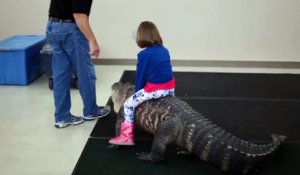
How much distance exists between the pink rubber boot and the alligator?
0.07 metres

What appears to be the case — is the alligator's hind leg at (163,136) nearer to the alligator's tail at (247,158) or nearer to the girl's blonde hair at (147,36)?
the alligator's tail at (247,158)

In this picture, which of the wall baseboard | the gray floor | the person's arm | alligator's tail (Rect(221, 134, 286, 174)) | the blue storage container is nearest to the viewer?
alligator's tail (Rect(221, 134, 286, 174))

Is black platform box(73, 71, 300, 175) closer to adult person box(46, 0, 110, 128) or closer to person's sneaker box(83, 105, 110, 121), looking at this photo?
person's sneaker box(83, 105, 110, 121)

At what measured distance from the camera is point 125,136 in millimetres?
2672

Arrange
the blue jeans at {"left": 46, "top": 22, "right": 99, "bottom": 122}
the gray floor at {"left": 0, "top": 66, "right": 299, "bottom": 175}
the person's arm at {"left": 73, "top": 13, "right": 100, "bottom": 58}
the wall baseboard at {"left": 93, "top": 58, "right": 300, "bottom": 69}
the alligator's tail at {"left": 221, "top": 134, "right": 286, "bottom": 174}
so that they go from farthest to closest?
the wall baseboard at {"left": 93, "top": 58, "right": 300, "bottom": 69} < the blue jeans at {"left": 46, "top": 22, "right": 99, "bottom": 122} < the person's arm at {"left": 73, "top": 13, "right": 100, "bottom": 58} < the gray floor at {"left": 0, "top": 66, "right": 299, "bottom": 175} < the alligator's tail at {"left": 221, "top": 134, "right": 286, "bottom": 174}

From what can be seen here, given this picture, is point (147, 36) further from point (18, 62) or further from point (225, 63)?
point (225, 63)

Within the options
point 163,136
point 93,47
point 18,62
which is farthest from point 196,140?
point 18,62

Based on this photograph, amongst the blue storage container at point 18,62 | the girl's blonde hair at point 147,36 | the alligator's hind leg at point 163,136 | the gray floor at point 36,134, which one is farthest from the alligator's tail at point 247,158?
the blue storage container at point 18,62

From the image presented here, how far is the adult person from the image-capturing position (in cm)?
Answer: 281

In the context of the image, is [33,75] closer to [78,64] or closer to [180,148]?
[78,64]

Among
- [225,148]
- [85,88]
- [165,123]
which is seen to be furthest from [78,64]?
[225,148]

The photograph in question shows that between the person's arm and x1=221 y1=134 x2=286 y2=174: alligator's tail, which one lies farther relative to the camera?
the person's arm

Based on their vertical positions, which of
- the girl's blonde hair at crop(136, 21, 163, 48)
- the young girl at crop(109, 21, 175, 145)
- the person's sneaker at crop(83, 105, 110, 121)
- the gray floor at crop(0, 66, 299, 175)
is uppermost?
the girl's blonde hair at crop(136, 21, 163, 48)

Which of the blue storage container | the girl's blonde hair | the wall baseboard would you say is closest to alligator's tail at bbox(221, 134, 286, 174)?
the girl's blonde hair
